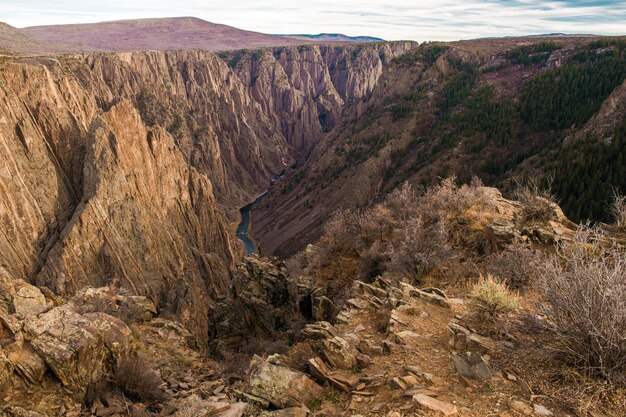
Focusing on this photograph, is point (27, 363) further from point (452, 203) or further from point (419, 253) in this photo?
point (452, 203)

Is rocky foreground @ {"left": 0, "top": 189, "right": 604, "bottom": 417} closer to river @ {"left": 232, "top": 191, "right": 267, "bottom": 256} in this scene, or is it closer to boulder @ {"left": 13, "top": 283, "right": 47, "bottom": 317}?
boulder @ {"left": 13, "top": 283, "right": 47, "bottom": 317}

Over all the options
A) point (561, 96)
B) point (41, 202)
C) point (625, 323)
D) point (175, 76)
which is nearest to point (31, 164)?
point (41, 202)

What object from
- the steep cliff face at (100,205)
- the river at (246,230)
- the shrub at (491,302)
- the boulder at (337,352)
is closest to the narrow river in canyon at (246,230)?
the river at (246,230)

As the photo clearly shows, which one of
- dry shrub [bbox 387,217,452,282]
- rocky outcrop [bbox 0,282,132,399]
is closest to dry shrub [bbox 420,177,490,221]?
dry shrub [bbox 387,217,452,282]

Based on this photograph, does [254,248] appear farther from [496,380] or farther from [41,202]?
[496,380]

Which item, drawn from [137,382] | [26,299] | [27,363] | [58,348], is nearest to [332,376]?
[137,382]

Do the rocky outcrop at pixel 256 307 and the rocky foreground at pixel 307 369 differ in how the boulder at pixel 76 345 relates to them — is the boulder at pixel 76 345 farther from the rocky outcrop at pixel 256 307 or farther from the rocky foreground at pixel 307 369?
the rocky outcrop at pixel 256 307
